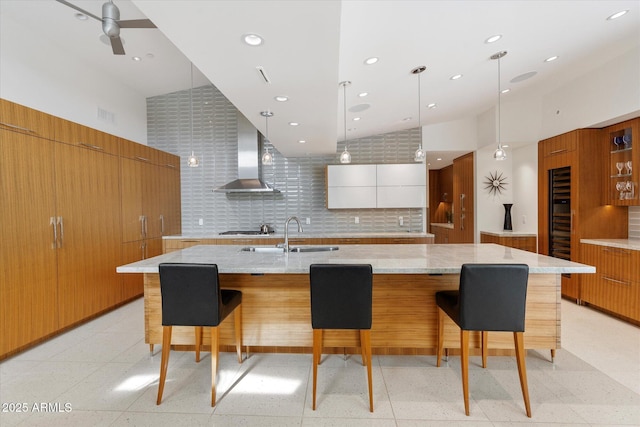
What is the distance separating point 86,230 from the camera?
3.41 m

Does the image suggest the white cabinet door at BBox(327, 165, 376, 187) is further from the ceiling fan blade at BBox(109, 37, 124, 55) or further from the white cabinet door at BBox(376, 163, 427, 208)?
the ceiling fan blade at BBox(109, 37, 124, 55)

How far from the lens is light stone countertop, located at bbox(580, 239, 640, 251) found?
311cm

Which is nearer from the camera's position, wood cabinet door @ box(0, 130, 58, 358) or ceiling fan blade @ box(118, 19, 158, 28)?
ceiling fan blade @ box(118, 19, 158, 28)

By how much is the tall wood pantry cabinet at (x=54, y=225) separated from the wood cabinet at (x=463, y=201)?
19.3 feet

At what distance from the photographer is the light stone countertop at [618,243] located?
3.11 m

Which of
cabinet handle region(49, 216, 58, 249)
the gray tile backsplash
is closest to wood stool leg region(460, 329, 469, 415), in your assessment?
the gray tile backsplash

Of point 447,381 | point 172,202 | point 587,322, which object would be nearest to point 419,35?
point 447,381

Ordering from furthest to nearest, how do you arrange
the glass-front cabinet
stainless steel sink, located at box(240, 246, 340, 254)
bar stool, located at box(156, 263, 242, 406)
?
1. the glass-front cabinet
2. stainless steel sink, located at box(240, 246, 340, 254)
3. bar stool, located at box(156, 263, 242, 406)

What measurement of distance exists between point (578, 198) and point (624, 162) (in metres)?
0.60

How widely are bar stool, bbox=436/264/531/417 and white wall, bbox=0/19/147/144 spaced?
482cm

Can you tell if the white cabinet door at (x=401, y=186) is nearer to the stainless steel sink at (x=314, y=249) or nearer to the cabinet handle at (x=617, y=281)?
the stainless steel sink at (x=314, y=249)

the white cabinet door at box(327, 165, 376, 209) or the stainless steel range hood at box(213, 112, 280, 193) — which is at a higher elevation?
the stainless steel range hood at box(213, 112, 280, 193)

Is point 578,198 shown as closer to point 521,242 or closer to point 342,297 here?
point 521,242

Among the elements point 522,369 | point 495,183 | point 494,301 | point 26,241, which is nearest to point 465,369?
point 522,369
